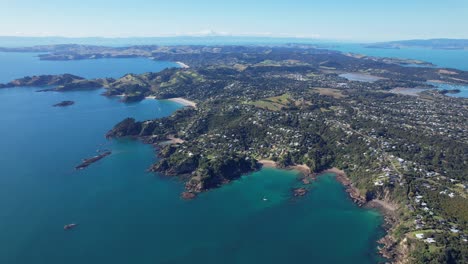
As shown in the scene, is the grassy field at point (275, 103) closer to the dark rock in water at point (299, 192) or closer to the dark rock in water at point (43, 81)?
the dark rock in water at point (299, 192)

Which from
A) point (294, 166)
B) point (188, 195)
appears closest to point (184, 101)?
point (294, 166)

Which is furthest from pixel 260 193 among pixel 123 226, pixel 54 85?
pixel 54 85

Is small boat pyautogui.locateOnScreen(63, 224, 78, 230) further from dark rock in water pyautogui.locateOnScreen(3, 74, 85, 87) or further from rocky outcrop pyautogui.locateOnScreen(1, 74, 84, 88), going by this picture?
dark rock in water pyautogui.locateOnScreen(3, 74, 85, 87)

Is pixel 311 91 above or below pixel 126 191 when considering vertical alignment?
above

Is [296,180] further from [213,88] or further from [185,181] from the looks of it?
[213,88]

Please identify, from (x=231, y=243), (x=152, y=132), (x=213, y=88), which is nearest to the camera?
(x=231, y=243)

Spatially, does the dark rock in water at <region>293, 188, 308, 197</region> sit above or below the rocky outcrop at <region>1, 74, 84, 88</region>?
below

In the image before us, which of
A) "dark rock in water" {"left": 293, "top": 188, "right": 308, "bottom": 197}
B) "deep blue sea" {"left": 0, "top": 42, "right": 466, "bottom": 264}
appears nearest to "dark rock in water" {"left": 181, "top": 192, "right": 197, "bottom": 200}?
"deep blue sea" {"left": 0, "top": 42, "right": 466, "bottom": 264}
